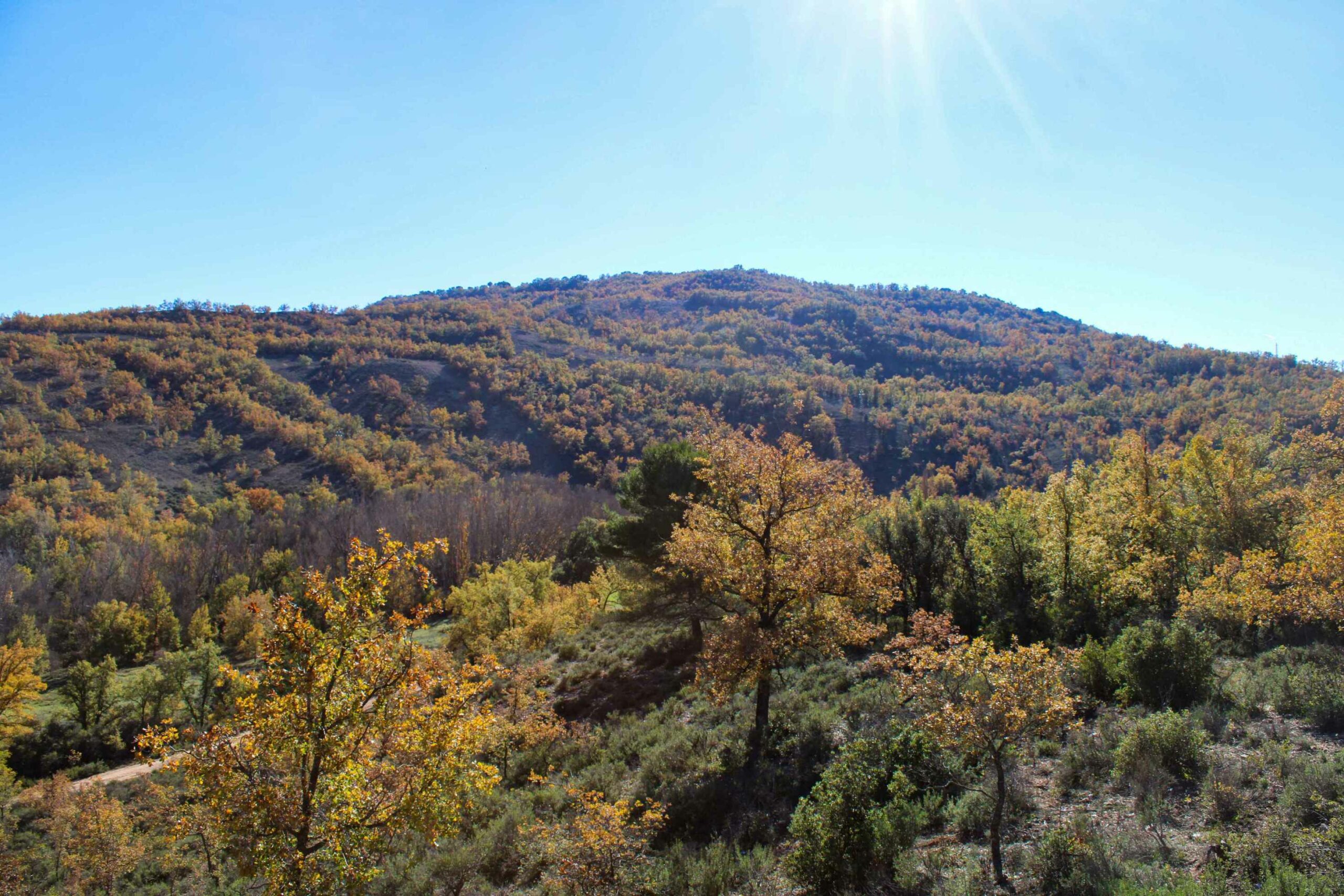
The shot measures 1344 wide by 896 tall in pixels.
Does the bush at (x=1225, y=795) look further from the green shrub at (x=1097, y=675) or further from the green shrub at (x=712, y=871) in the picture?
the green shrub at (x=712, y=871)

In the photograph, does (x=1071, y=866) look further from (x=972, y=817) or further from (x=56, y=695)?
(x=56, y=695)

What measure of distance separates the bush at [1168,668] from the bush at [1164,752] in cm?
276

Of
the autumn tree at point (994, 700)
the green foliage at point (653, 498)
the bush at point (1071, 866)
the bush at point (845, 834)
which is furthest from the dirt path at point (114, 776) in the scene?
the bush at point (1071, 866)

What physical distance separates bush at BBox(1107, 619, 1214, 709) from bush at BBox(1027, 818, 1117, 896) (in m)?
6.15

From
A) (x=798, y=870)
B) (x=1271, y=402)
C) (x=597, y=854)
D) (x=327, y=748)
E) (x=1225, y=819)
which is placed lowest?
(x=798, y=870)

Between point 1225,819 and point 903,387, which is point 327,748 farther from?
point 903,387

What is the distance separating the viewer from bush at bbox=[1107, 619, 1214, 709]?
12.9 meters

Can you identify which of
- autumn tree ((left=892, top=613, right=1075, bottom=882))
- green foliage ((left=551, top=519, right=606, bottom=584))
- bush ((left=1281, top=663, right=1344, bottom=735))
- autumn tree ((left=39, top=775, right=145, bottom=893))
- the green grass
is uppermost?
autumn tree ((left=892, top=613, right=1075, bottom=882))

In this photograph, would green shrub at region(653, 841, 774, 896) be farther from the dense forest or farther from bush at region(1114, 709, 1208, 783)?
bush at region(1114, 709, 1208, 783)

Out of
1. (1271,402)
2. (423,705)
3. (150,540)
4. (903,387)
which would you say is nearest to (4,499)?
(150,540)

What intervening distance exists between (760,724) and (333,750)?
1092cm

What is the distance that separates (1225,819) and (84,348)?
196853 mm

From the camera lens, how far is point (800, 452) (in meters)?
15.5

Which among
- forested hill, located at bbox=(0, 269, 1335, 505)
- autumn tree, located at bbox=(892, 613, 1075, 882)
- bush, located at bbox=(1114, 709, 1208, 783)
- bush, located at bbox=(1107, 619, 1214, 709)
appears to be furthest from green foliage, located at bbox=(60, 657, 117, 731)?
forested hill, located at bbox=(0, 269, 1335, 505)
